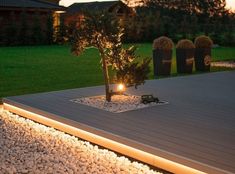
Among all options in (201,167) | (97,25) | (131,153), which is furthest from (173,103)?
(201,167)

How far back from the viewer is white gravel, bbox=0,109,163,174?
4.10 metres

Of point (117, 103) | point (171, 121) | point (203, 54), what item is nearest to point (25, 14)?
point (203, 54)

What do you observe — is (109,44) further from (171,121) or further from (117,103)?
(171,121)

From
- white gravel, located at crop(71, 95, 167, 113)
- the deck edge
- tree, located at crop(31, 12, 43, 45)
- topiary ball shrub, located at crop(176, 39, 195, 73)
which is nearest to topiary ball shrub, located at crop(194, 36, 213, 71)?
topiary ball shrub, located at crop(176, 39, 195, 73)

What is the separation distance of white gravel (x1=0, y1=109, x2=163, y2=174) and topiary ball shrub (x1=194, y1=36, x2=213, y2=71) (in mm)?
7147

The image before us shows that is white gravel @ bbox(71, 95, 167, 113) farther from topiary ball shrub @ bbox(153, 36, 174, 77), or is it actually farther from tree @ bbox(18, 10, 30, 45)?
tree @ bbox(18, 10, 30, 45)

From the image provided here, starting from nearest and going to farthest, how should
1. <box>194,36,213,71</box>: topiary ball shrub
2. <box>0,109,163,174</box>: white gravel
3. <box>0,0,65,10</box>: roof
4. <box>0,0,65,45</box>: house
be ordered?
<box>0,109,163,174</box>: white gravel → <box>194,36,213,71</box>: topiary ball shrub → <box>0,0,65,45</box>: house → <box>0,0,65,10</box>: roof

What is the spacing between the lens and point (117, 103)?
659cm

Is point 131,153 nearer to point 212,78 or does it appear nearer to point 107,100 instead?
point 107,100

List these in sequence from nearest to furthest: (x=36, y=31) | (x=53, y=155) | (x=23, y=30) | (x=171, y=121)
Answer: (x=53, y=155)
(x=171, y=121)
(x=23, y=30)
(x=36, y=31)

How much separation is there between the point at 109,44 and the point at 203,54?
19.3ft

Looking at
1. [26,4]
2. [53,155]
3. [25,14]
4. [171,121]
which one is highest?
[26,4]

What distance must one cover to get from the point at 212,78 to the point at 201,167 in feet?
21.3

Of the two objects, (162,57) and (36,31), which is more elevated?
(36,31)
